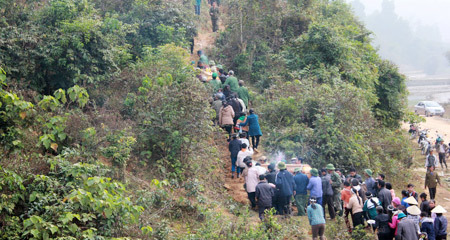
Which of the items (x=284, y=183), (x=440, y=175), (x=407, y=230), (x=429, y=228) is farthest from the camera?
(x=440, y=175)

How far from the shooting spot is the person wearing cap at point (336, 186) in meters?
11.6

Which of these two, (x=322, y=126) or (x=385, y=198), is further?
(x=322, y=126)

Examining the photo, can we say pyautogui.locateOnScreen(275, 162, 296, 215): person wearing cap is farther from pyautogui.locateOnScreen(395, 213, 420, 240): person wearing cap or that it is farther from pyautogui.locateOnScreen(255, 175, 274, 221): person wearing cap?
pyautogui.locateOnScreen(395, 213, 420, 240): person wearing cap

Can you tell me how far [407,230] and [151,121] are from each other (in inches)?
253

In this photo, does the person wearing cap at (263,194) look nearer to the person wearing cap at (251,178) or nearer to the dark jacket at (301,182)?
the person wearing cap at (251,178)

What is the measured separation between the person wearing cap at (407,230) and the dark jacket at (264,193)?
2.88 m

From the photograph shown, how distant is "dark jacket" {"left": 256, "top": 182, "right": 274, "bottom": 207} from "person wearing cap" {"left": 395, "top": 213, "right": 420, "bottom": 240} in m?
2.88

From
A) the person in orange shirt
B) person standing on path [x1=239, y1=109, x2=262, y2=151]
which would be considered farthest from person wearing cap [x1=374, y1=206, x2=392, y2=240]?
person standing on path [x1=239, y1=109, x2=262, y2=151]

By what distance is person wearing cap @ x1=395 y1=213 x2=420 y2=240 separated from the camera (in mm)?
9031

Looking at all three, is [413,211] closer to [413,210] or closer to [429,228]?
[413,210]

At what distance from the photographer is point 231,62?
68.9 ft

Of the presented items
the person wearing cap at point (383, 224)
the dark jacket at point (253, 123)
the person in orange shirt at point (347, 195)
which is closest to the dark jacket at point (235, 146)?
the dark jacket at point (253, 123)

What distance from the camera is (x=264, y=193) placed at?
417 inches

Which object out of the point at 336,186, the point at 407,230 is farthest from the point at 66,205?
the point at 336,186
